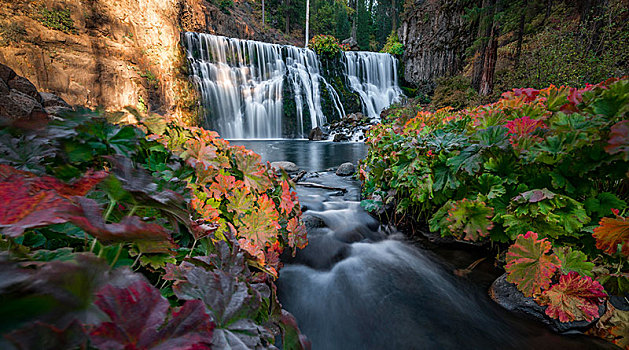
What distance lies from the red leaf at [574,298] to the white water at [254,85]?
1619 cm

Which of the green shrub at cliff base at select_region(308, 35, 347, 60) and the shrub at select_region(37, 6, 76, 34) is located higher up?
the green shrub at cliff base at select_region(308, 35, 347, 60)

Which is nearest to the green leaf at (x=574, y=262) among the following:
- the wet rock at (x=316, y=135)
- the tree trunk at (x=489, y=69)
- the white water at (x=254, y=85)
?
the tree trunk at (x=489, y=69)

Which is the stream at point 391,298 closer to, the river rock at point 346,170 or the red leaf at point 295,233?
the red leaf at point 295,233

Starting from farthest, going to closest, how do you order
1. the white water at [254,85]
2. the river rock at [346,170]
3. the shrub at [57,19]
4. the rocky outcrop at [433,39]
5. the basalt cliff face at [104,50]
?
1. the rocky outcrop at [433,39]
2. the white water at [254,85]
3. the shrub at [57,19]
4. the basalt cliff face at [104,50]
5. the river rock at [346,170]

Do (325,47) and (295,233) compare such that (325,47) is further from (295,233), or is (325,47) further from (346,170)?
(295,233)

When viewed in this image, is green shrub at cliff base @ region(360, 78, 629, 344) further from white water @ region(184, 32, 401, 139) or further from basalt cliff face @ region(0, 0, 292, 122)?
white water @ region(184, 32, 401, 139)

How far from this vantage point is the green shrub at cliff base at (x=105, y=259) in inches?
11.4

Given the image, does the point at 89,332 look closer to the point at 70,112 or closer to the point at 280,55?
the point at 70,112

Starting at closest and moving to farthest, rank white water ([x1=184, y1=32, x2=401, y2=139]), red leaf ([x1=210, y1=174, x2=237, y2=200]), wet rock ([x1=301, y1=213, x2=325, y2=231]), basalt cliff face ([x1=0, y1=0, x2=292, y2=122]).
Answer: red leaf ([x1=210, y1=174, x2=237, y2=200]), wet rock ([x1=301, y1=213, x2=325, y2=231]), basalt cliff face ([x1=0, y1=0, x2=292, y2=122]), white water ([x1=184, y1=32, x2=401, y2=139])

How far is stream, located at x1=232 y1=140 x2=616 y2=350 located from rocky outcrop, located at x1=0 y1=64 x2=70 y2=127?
185 centimetres

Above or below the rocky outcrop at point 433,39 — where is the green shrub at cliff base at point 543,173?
below

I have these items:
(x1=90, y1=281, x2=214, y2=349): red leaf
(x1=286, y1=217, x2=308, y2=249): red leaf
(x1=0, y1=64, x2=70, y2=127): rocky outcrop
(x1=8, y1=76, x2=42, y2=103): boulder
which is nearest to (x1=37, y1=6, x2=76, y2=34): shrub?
(x1=0, y1=64, x2=70, y2=127): rocky outcrop

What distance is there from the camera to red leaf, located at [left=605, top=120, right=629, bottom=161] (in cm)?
130

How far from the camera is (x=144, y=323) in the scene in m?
0.34
